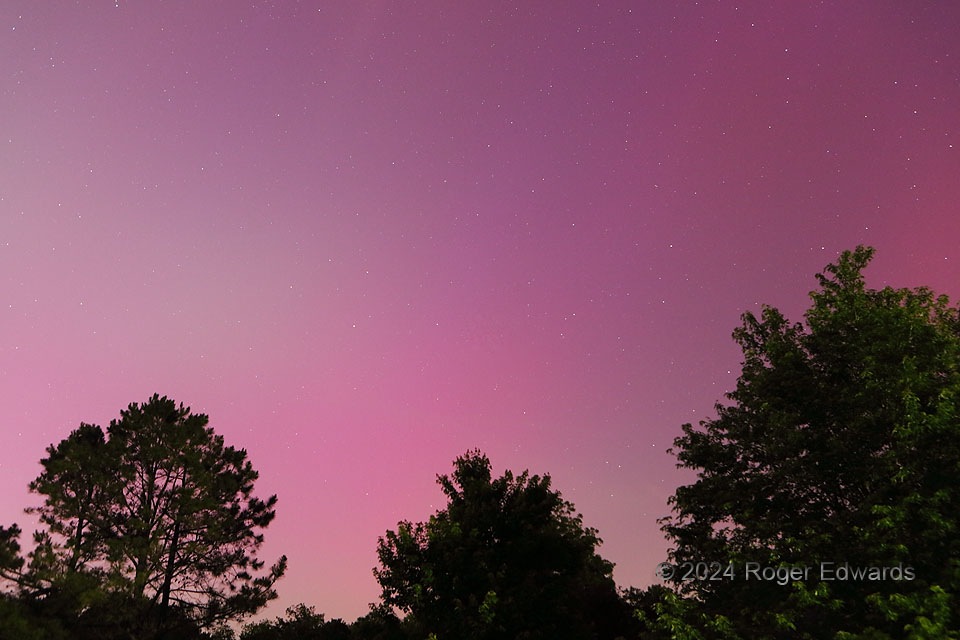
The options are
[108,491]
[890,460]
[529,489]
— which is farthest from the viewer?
[108,491]

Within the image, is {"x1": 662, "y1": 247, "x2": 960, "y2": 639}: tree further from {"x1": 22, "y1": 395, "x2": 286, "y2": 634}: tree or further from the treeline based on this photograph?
{"x1": 22, "y1": 395, "x2": 286, "y2": 634}: tree

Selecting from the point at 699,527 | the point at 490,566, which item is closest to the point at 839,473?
the point at 699,527

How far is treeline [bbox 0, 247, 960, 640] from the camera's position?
21.9 meters

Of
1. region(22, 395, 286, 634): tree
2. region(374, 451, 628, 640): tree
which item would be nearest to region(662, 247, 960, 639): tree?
region(374, 451, 628, 640): tree

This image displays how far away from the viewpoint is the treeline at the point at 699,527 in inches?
864

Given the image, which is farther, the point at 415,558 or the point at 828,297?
the point at 415,558

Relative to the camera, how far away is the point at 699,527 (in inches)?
1099

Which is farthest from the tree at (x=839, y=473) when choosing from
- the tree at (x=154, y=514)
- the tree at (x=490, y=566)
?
the tree at (x=154, y=514)

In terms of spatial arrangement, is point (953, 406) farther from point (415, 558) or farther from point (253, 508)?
point (253, 508)

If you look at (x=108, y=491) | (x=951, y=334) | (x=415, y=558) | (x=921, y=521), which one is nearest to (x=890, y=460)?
(x=921, y=521)

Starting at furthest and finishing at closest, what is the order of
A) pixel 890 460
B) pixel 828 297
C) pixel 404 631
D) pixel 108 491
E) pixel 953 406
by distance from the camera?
pixel 108 491, pixel 404 631, pixel 828 297, pixel 890 460, pixel 953 406

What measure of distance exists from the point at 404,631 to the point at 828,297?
2342 cm

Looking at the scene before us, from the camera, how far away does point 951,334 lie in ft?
82.6

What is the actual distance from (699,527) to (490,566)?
31.6 ft
